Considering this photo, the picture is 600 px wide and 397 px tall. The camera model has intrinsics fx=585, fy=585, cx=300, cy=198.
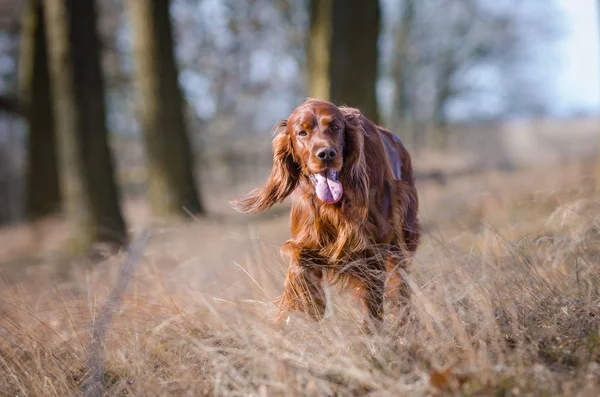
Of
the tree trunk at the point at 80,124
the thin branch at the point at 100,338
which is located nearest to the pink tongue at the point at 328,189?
the thin branch at the point at 100,338

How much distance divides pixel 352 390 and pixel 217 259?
3.01 metres

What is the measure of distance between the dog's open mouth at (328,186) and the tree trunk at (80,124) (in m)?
4.82

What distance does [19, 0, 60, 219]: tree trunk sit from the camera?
34.6 ft

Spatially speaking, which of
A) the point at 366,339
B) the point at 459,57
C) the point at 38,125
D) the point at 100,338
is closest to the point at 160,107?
the point at 38,125

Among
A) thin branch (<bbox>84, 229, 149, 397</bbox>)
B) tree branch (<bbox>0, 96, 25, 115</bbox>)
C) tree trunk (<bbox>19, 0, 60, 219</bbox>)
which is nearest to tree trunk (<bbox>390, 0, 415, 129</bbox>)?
tree trunk (<bbox>19, 0, 60, 219</bbox>)

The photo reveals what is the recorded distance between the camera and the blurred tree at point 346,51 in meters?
7.04

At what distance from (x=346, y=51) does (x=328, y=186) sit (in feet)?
15.8

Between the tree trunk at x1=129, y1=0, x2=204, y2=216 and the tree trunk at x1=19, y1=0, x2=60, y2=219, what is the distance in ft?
11.1

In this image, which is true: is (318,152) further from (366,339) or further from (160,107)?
(160,107)

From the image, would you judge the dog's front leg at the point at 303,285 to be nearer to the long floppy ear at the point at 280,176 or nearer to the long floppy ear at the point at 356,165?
the long floppy ear at the point at 280,176

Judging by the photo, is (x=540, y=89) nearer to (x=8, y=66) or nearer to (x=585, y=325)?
(x=8, y=66)

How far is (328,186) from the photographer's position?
8.74 ft

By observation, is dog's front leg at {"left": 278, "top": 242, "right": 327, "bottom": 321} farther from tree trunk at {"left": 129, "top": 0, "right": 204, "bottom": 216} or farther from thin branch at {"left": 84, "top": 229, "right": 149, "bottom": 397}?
tree trunk at {"left": 129, "top": 0, "right": 204, "bottom": 216}

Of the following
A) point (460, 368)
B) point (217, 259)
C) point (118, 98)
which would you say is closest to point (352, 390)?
point (460, 368)
